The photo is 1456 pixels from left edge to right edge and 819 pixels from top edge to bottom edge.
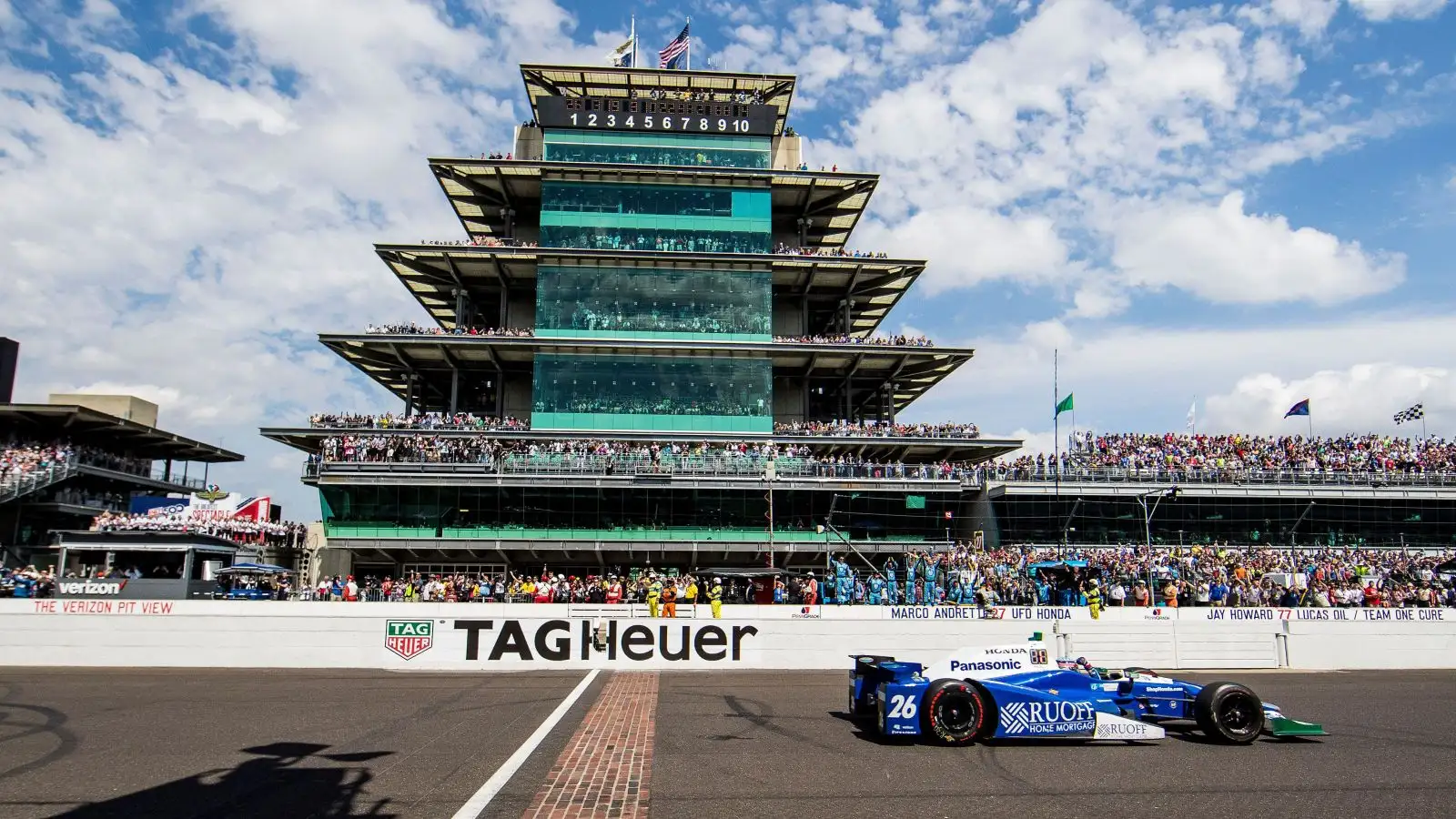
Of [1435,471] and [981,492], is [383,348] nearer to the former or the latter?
[981,492]

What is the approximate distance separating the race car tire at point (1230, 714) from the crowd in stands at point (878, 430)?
36556mm

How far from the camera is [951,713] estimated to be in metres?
12.9

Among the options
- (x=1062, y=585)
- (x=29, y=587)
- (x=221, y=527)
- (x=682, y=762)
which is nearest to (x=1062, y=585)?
(x=1062, y=585)

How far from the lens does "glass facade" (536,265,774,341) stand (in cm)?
5031

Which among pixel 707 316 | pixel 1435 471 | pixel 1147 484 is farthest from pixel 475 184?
pixel 1435 471

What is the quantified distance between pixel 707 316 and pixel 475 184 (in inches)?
589

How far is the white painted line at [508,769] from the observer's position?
888 cm

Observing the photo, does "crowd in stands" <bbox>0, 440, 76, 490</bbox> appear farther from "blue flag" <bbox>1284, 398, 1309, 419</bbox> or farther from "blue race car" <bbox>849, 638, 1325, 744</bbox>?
"blue flag" <bbox>1284, 398, 1309, 419</bbox>

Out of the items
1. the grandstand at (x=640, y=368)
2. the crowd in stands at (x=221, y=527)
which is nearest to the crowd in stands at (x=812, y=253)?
the grandstand at (x=640, y=368)

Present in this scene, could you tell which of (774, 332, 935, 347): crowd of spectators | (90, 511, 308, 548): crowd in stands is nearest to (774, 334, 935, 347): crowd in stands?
(774, 332, 935, 347): crowd of spectators

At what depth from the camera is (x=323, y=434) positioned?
161 ft

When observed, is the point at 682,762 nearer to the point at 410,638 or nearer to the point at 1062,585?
the point at 410,638

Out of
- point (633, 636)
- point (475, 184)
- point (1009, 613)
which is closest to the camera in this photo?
point (633, 636)

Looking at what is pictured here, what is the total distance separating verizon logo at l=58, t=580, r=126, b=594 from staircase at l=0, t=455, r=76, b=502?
26.7m
